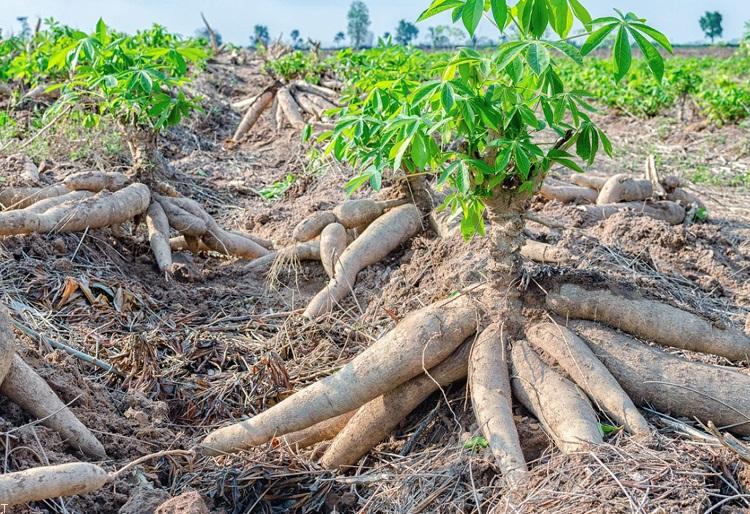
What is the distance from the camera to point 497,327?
120 inches

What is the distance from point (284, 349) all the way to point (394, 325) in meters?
0.61

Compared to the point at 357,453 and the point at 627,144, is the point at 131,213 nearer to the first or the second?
the point at 357,453

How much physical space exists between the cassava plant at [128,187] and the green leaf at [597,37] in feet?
9.16

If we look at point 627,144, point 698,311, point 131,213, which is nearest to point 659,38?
point 698,311

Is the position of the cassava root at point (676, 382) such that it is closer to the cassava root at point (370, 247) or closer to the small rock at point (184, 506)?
the small rock at point (184, 506)

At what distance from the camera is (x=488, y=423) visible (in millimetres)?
2771

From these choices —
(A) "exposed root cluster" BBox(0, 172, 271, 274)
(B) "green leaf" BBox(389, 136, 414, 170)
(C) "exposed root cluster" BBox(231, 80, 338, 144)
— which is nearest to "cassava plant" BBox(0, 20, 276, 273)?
(A) "exposed root cluster" BBox(0, 172, 271, 274)

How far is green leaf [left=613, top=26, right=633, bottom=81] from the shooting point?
220 cm

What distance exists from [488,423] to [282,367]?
1183mm

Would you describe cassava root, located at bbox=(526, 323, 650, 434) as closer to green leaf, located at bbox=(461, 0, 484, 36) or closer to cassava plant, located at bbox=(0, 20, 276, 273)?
green leaf, located at bbox=(461, 0, 484, 36)

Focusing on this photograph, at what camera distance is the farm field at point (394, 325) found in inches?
98.0

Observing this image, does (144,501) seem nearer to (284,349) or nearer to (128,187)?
(284,349)

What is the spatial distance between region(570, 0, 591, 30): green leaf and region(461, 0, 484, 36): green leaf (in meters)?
0.28

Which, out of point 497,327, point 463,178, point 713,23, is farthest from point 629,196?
point 713,23
